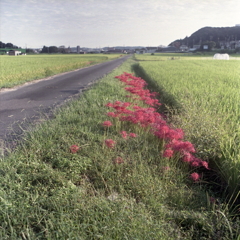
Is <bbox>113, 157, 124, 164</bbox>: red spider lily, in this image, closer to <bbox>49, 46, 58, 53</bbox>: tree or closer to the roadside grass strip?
the roadside grass strip

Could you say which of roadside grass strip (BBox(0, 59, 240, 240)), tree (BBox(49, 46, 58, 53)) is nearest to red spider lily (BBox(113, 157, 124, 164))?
roadside grass strip (BBox(0, 59, 240, 240))

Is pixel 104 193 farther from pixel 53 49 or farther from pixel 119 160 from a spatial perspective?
pixel 53 49

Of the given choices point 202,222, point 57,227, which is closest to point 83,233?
point 57,227

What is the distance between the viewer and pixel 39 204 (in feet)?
7.45

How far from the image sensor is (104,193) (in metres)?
2.59

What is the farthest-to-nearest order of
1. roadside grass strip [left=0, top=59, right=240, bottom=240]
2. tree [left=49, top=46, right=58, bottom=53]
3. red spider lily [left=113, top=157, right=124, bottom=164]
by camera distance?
1. tree [left=49, top=46, right=58, bottom=53]
2. red spider lily [left=113, top=157, right=124, bottom=164]
3. roadside grass strip [left=0, top=59, right=240, bottom=240]

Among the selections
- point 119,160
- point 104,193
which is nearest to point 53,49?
point 119,160

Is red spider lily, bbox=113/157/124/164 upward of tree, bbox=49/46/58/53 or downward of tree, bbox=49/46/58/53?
downward

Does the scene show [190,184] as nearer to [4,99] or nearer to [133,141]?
[133,141]

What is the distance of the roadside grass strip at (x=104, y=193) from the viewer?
1.97m

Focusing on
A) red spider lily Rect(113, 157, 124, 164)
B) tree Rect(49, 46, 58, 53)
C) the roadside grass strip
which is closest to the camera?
the roadside grass strip

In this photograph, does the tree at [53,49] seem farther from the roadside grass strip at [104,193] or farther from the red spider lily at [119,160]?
the red spider lily at [119,160]

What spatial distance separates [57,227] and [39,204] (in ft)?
1.48

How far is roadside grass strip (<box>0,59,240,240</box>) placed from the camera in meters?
1.97
